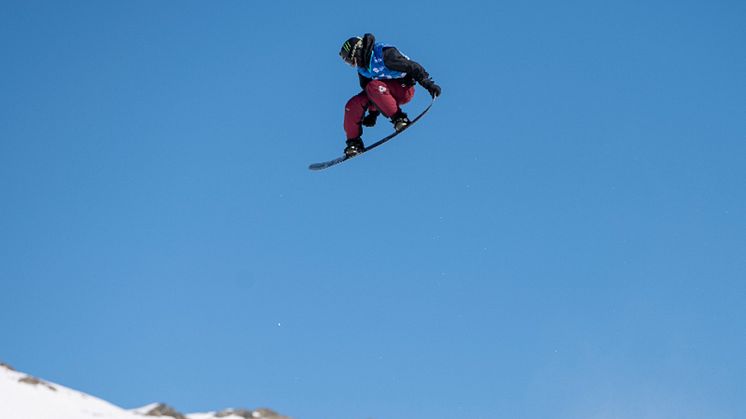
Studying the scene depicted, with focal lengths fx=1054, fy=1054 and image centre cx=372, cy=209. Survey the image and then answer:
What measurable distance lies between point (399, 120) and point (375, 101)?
53 centimetres

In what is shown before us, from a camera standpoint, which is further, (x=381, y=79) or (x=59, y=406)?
(x=381, y=79)

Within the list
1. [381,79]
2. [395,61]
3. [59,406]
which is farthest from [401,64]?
[59,406]

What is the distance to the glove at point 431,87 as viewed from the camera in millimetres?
17062

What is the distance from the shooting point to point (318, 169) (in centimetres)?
1927

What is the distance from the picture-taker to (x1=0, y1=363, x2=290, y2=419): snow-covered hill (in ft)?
45.9

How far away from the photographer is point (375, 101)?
17.2 metres

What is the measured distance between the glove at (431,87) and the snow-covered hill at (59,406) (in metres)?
5.66

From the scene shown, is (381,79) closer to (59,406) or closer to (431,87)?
(431,87)

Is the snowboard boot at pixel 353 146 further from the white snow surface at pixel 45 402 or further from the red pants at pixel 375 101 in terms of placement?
the white snow surface at pixel 45 402

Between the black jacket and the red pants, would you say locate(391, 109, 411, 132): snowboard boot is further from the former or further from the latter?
the black jacket

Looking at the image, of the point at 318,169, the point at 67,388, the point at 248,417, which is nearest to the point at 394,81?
the point at 318,169

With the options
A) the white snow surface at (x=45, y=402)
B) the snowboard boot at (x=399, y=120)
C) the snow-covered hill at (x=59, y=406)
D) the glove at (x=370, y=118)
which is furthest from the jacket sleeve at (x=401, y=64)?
the white snow surface at (x=45, y=402)

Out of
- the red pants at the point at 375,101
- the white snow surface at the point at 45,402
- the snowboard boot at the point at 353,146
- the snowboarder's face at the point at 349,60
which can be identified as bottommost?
the white snow surface at the point at 45,402

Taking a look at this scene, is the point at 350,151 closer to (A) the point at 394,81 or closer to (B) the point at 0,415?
(A) the point at 394,81
